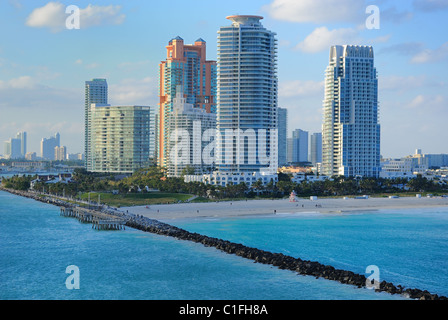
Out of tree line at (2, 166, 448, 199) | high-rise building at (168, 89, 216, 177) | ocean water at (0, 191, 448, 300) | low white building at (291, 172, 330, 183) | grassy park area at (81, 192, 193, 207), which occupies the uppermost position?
high-rise building at (168, 89, 216, 177)

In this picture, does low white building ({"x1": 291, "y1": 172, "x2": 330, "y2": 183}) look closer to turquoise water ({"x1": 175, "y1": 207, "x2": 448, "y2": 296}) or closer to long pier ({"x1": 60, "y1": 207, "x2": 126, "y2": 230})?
turquoise water ({"x1": 175, "y1": 207, "x2": 448, "y2": 296})

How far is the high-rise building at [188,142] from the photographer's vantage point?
18373 centimetres

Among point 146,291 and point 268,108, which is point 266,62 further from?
point 146,291

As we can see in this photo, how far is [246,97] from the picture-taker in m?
162

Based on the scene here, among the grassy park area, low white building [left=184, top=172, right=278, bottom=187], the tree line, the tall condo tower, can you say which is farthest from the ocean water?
the tall condo tower

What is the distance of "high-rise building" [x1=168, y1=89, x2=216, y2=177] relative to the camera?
603 ft

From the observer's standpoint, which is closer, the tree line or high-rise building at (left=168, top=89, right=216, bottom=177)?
the tree line

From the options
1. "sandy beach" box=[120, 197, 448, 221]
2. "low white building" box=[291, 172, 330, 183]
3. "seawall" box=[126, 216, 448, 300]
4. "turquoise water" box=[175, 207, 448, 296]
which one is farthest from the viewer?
"low white building" box=[291, 172, 330, 183]

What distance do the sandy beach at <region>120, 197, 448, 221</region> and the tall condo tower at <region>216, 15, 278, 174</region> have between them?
28104 millimetres

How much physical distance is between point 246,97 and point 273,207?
1985 inches

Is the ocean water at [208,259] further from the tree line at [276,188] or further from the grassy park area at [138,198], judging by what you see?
the tree line at [276,188]

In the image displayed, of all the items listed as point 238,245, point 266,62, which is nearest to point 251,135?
point 266,62

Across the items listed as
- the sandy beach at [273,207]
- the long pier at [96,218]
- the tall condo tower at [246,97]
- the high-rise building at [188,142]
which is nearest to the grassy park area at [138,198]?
the sandy beach at [273,207]

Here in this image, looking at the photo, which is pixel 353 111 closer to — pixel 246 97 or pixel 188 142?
pixel 246 97
